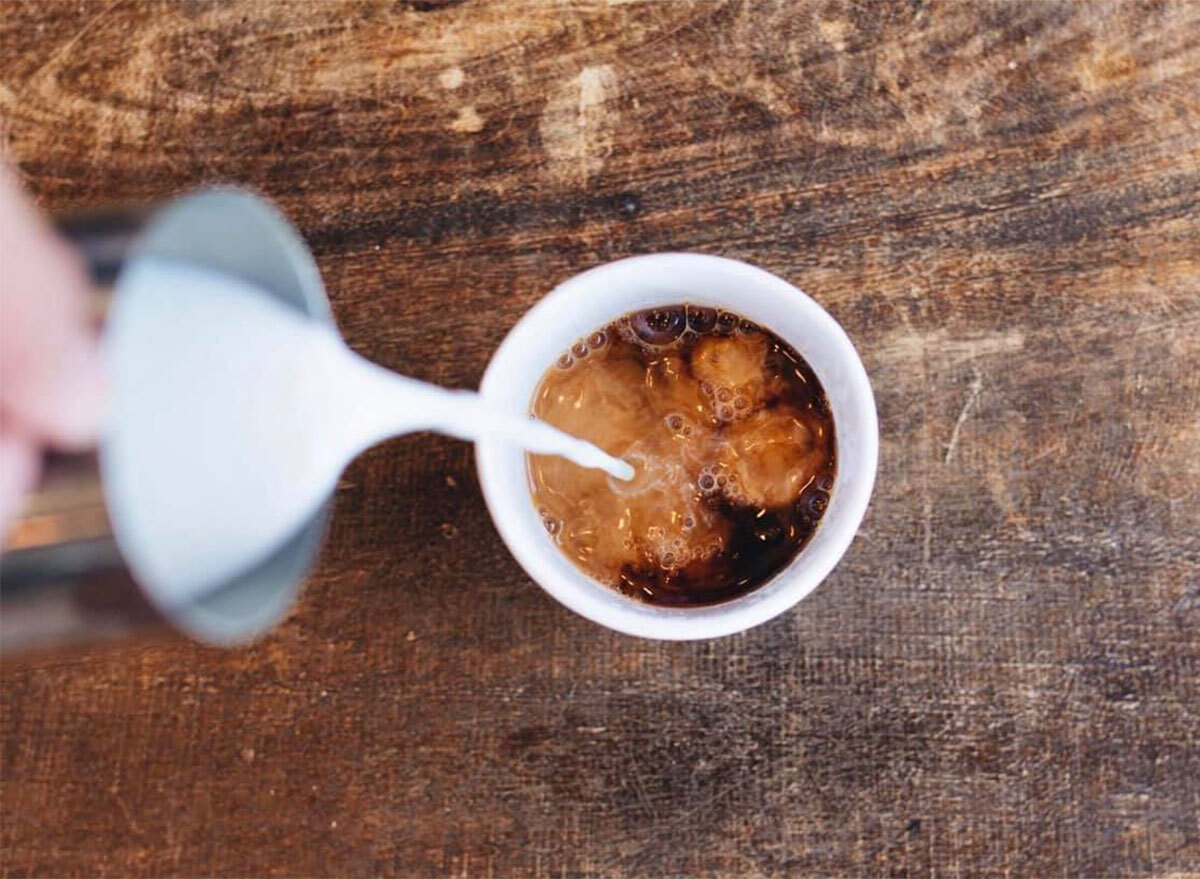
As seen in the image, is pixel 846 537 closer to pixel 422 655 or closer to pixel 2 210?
pixel 422 655

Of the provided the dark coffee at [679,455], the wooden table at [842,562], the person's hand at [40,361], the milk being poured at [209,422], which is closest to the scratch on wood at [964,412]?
the wooden table at [842,562]

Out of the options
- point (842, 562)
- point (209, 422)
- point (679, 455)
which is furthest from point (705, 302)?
point (209, 422)

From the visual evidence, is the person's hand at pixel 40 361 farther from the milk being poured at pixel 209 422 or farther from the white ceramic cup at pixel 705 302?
the white ceramic cup at pixel 705 302

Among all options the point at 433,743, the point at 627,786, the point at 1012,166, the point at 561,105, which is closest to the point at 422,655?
the point at 433,743

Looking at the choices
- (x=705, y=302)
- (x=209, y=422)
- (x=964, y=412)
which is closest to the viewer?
(x=209, y=422)

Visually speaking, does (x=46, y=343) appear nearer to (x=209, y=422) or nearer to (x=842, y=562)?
(x=209, y=422)

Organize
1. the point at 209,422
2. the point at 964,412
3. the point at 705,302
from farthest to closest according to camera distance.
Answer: the point at 964,412 → the point at 705,302 → the point at 209,422

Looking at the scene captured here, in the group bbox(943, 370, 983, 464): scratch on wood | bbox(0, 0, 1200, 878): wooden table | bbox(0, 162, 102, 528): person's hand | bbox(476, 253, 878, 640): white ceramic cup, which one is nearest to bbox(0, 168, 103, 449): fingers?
bbox(0, 162, 102, 528): person's hand
